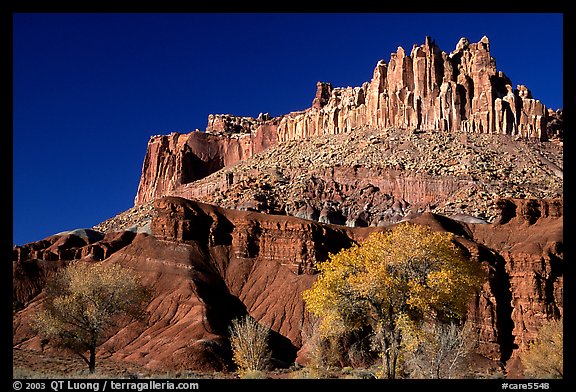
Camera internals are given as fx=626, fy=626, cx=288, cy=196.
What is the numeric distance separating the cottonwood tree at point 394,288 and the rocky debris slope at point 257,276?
1306 inches

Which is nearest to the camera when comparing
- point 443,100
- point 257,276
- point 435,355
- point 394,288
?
point 394,288

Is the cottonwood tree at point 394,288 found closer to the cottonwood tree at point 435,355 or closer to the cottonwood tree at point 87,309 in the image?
the cottonwood tree at point 435,355

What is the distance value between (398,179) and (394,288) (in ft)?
343

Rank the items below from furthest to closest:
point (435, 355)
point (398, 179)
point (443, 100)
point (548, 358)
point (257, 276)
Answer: point (443, 100)
point (398, 179)
point (257, 276)
point (548, 358)
point (435, 355)

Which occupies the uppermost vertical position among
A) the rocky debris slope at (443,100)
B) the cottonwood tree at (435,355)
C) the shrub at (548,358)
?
the rocky debris slope at (443,100)

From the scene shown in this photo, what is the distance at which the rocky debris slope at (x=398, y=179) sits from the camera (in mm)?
117188

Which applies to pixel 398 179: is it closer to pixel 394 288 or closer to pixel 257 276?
pixel 257 276

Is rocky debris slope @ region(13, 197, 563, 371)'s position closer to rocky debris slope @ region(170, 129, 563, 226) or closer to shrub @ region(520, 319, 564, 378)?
rocky debris slope @ region(170, 129, 563, 226)

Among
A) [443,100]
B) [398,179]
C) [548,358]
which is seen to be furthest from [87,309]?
[443,100]

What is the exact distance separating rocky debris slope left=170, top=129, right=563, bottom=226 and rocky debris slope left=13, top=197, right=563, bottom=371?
19072 millimetres

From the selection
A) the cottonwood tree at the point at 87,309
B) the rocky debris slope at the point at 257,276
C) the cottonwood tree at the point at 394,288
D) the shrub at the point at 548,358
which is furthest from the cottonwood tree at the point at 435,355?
the rocky debris slope at the point at 257,276

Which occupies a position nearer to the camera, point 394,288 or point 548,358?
point 394,288

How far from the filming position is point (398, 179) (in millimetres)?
128500
